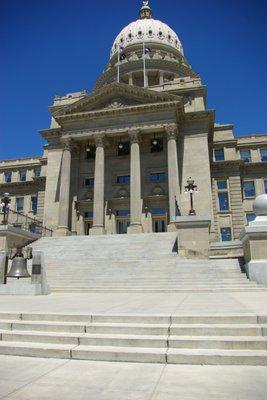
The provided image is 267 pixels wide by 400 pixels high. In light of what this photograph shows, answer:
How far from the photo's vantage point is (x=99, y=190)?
132ft

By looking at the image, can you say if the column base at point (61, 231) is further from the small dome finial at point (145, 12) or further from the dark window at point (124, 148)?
the small dome finial at point (145, 12)

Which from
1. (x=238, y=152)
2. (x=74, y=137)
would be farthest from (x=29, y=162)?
(x=238, y=152)

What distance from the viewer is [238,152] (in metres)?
57.1

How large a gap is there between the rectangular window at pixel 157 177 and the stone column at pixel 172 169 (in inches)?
146

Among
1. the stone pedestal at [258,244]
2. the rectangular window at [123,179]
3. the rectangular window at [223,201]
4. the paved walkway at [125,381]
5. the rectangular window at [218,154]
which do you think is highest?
the rectangular window at [218,154]

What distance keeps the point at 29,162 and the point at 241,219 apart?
1568 inches

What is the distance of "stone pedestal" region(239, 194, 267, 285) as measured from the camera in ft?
56.7

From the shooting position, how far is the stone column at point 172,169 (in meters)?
37.7

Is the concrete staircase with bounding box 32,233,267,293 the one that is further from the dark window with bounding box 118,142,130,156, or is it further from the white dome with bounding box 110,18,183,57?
the white dome with bounding box 110,18,183,57

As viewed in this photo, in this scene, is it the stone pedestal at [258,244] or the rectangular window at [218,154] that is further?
the rectangular window at [218,154]

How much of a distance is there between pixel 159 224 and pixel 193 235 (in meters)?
15.9

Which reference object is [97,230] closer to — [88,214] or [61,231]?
[61,231]

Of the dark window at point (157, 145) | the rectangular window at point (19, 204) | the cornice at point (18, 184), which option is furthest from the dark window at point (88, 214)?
the rectangular window at point (19, 204)

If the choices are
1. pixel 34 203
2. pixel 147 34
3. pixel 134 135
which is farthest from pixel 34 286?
pixel 147 34
